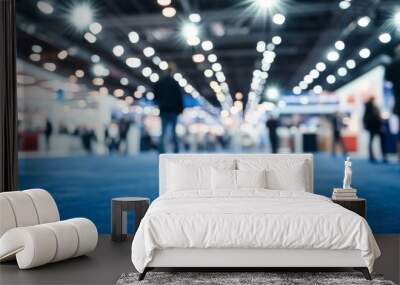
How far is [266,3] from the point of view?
287 inches

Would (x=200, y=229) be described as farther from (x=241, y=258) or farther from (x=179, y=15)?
(x=179, y=15)

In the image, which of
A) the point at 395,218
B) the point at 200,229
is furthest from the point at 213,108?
the point at 200,229

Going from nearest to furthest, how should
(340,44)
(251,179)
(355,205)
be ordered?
1. (355,205)
2. (251,179)
3. (340,44)

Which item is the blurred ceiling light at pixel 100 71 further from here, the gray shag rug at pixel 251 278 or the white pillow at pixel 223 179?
the gray shag rug at pixel 251 278

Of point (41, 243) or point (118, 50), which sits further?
point (118, 50)

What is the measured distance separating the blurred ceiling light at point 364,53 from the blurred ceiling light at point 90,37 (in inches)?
124

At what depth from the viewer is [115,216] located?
21.5 ft

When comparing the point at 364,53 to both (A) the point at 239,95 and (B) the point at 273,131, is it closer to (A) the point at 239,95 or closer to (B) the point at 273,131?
(B) the point at 273,131

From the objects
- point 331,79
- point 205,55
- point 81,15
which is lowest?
point 331,79

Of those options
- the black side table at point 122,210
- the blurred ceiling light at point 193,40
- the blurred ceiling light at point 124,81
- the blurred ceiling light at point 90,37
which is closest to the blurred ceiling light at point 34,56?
the blurred ceiling light at point 90,37

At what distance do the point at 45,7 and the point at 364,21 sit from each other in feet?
12.4

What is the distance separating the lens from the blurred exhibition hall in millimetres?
7309

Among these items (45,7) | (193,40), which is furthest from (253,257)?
(45,7)

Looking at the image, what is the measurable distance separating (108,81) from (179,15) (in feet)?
3.85
